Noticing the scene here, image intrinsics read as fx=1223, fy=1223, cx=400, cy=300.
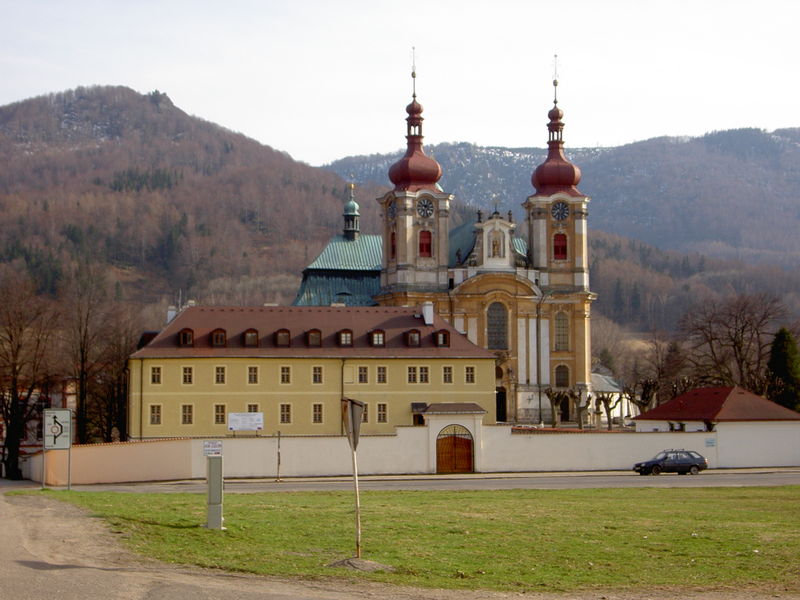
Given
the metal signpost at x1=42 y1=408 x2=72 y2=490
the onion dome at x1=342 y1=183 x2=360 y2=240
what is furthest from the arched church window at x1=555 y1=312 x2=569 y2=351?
the metal signpost at x1=42 y1=408 x2=72 y2=490

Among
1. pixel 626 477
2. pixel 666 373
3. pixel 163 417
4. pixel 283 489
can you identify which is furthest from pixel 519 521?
pixel 666 373

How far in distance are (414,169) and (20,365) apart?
39759mm

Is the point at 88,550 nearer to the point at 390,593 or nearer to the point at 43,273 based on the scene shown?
the point at 390,593

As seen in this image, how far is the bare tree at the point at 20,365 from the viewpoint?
67875 millimetres

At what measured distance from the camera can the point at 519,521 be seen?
999 inches

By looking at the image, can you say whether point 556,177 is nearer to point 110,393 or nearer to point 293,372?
point 110,393

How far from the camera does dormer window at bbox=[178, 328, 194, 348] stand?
6425 cm

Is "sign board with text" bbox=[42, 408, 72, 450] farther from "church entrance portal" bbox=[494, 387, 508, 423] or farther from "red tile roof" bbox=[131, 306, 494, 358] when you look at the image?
"church entrance portal" bbox=[494, 387, 508, 423]

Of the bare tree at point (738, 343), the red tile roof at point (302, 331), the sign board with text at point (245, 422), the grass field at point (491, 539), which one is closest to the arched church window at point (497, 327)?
the bare tree at point (738, 343)

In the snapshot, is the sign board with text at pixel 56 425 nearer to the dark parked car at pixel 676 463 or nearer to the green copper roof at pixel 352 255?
the dark parked car at pixel 676 463

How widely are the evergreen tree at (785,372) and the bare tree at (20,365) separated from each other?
42575mm

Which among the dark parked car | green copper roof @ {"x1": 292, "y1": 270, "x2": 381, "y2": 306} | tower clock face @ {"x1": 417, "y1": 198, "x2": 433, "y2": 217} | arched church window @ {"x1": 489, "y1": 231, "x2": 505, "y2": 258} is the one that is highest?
tower clock face @ {"x1": 417, "y1": 198, "x2": 433, "y2": 217}

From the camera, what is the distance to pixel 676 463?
52906 millimetres

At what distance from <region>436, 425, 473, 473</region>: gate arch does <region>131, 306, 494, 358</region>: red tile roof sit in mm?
10134
